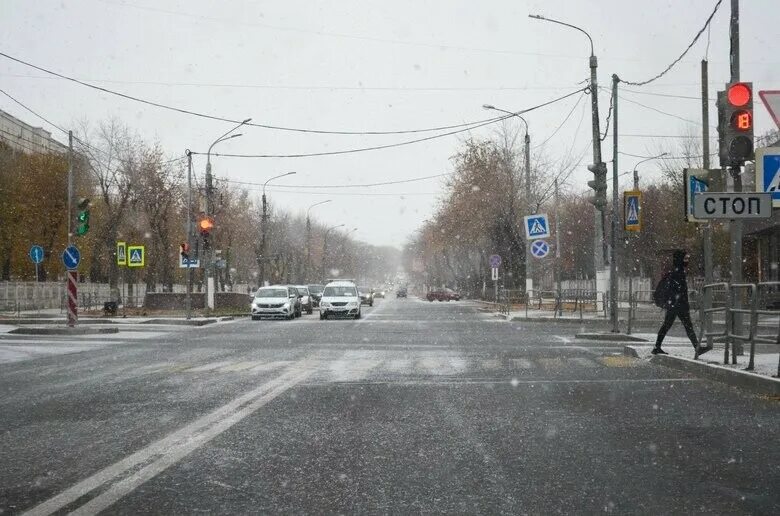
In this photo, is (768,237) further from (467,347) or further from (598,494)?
(598,494)

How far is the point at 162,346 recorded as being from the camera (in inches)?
730

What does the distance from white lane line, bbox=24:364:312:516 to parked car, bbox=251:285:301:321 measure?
2542 cm

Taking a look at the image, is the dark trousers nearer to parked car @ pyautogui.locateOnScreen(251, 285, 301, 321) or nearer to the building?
parked car @ pyautogui.locateOnScreen(251, 285, 301, 321)

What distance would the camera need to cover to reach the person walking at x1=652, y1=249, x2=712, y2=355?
14.1m

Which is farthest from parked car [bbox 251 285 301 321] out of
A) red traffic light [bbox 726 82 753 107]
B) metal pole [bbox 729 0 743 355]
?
red traffic light [bbox 726 82 753 107]

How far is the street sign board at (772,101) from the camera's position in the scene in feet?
31.9

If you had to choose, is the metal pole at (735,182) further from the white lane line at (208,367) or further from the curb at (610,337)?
the white lane line at (208,367)

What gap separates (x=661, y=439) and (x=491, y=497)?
8.06 ft

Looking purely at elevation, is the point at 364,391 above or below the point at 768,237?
below

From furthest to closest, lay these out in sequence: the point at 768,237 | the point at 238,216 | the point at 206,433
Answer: the point at 238,216, the point at 768,237, the point at 206,433

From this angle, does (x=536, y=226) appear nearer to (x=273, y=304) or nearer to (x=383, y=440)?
(x=273, y=304)

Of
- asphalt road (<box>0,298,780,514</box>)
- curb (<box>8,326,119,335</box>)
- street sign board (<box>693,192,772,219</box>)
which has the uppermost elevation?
street sign board (<box>693,192,772,219</box>)

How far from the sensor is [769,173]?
467 inches

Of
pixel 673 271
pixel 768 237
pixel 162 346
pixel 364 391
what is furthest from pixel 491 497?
pixel 768 237
